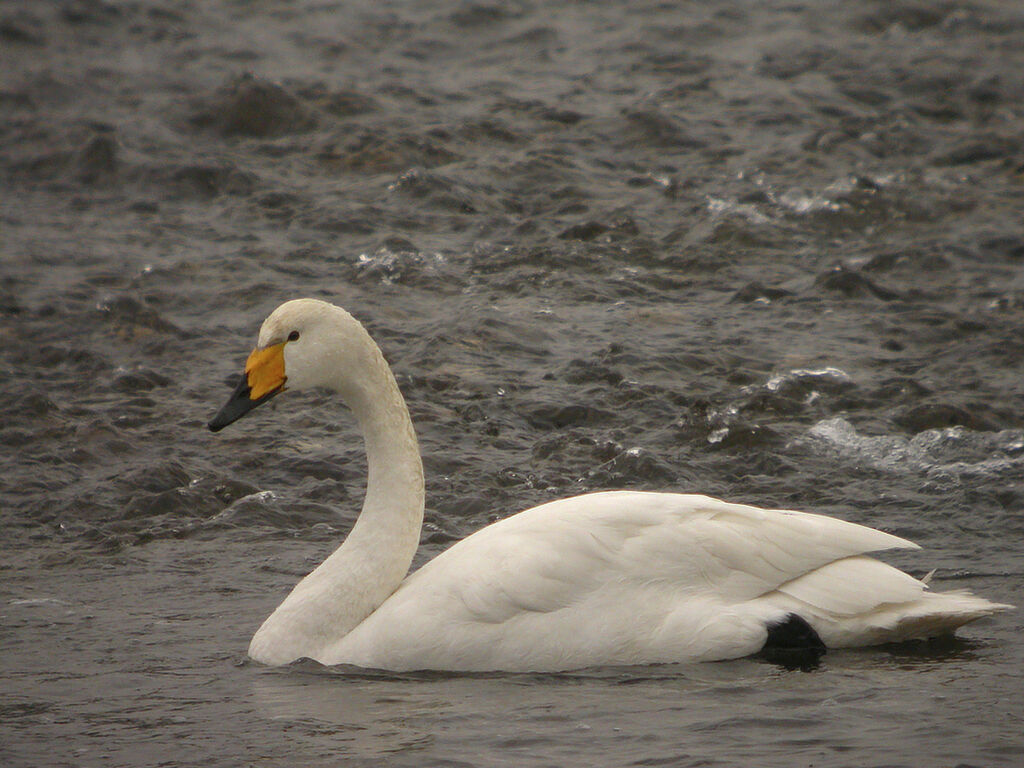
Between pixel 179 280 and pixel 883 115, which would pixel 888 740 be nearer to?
pixel 179 280

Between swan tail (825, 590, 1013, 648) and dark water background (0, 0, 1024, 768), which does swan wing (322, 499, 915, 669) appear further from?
swan tail (825, 590, 1013, 648)

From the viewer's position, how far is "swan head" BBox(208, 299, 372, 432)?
679 centimetres

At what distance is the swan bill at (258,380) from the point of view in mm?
6789

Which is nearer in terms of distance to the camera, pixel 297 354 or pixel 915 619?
pixel 915 619

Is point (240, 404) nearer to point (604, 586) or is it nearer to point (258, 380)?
point (258, 380)

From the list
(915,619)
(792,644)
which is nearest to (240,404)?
(792,644)

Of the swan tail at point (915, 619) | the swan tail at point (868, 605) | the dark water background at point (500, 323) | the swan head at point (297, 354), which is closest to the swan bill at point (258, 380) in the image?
the swan head at point (297, 354)

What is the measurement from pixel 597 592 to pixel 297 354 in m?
1.73

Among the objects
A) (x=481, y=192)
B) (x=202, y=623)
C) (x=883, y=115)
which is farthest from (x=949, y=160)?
(x=202, y=623)

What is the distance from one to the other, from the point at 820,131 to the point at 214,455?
7655 millimetres

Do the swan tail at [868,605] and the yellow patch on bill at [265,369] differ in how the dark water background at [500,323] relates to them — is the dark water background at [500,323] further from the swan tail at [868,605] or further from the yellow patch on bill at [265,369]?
the yellow patch on bill at [265,369]

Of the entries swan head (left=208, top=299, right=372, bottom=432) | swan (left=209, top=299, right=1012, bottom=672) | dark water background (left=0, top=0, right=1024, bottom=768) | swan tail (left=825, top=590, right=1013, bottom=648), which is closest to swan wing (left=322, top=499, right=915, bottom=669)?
swan (left=209, top=299, right=1012, bottom=672)

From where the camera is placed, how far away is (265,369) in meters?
6.80

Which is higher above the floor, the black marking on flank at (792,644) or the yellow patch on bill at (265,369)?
the yellow patch on bill at (265,369)
